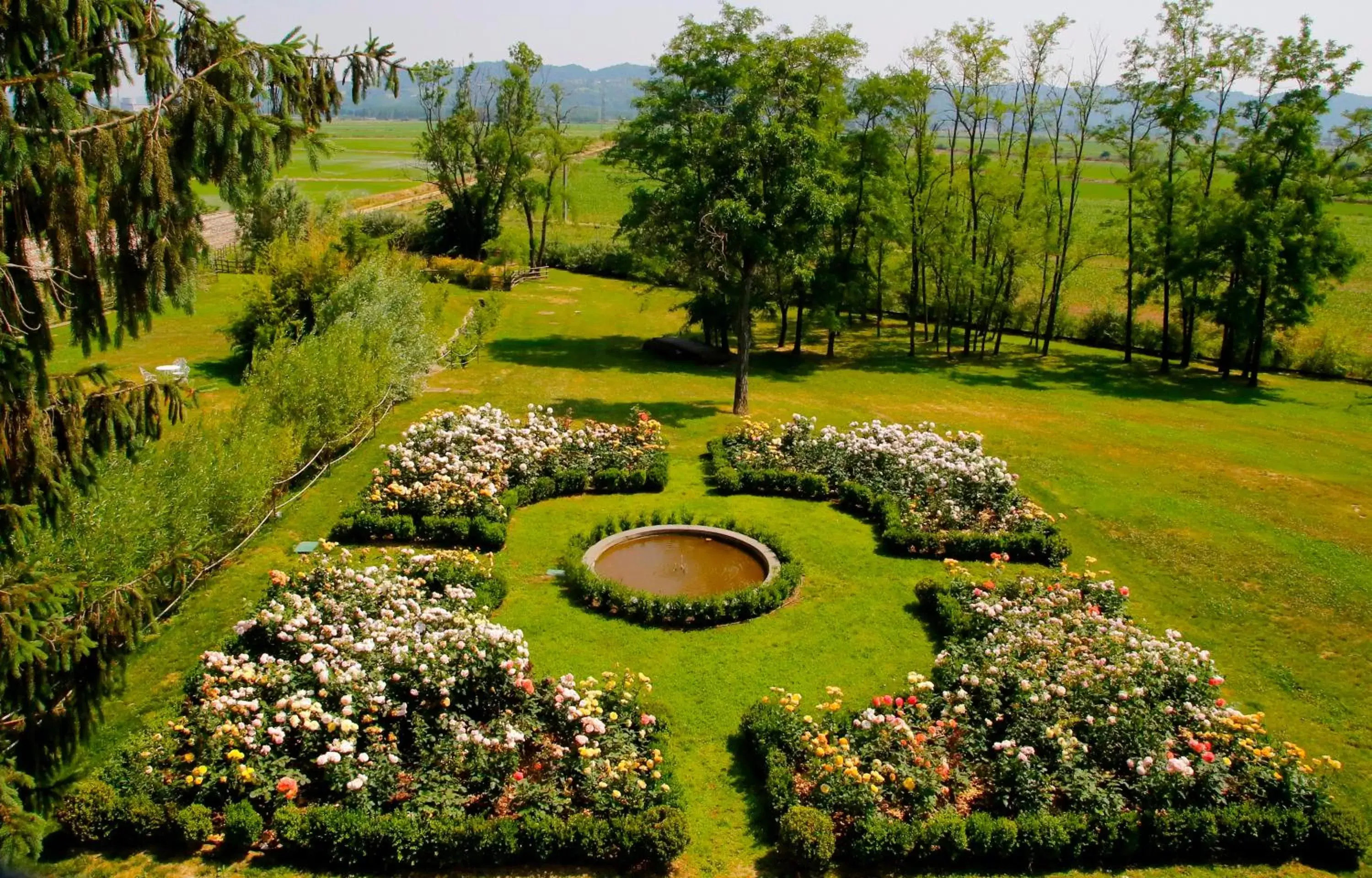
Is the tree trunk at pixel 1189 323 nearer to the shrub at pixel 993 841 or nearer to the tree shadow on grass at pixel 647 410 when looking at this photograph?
the tree shadow on grass at pixel 647 410

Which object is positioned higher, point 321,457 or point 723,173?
point 723,173

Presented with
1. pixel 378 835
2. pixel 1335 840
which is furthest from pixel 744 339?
pixel 378 835

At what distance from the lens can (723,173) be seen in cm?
2461

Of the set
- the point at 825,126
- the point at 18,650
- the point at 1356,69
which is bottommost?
the point at 18,650

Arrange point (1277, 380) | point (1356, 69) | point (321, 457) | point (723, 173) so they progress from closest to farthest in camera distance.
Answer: point (321, 457) → point (723, 173) → point (1356, 69) → point (1277, 380)

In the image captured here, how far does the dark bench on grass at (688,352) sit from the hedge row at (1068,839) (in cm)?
2502

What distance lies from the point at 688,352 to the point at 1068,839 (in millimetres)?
26345

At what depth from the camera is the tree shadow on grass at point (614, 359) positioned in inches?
1298

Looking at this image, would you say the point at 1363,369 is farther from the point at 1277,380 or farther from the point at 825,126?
the point at 825,126

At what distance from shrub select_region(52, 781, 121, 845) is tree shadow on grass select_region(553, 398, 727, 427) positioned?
1573 centimetres

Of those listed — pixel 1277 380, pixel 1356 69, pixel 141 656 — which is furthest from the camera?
pixel 1277 380

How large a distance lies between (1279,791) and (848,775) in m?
5.13

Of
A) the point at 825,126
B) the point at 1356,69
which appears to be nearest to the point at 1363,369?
the point at 1356,69

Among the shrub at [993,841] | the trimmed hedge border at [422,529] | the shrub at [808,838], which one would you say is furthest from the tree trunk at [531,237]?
the shrub at [993,841]
